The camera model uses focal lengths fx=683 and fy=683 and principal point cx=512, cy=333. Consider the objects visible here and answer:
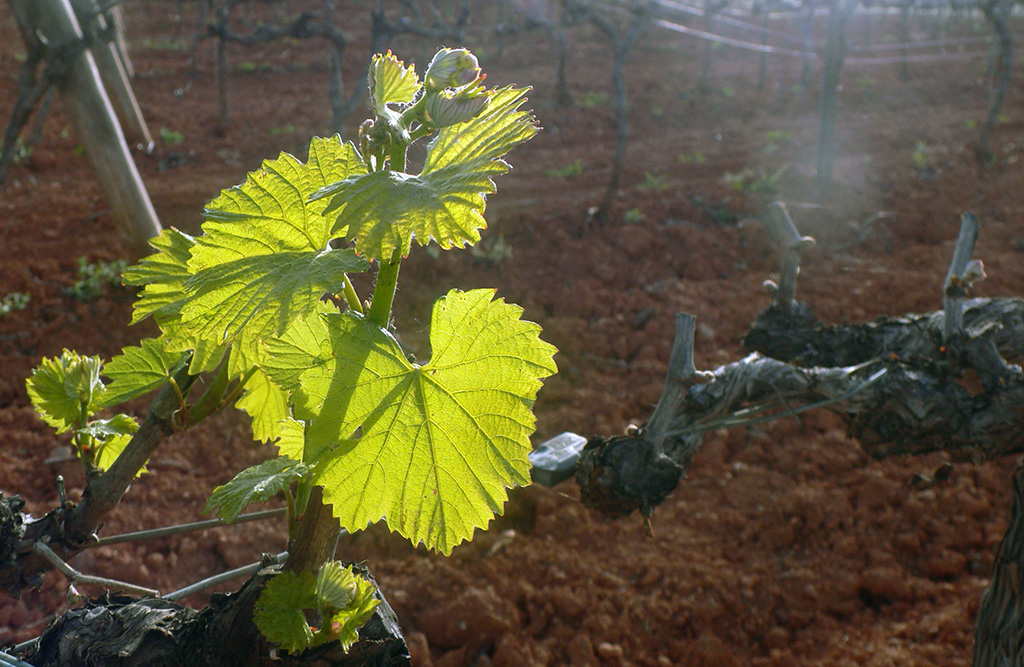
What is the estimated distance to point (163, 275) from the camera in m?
0.99

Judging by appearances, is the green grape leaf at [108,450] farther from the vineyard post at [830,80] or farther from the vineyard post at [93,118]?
the vineyard post at [830,80]

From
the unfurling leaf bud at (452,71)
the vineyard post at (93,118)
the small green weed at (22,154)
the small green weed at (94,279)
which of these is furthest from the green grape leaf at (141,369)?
the small green weed at (22,154)

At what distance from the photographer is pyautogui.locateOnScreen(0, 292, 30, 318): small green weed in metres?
4.22

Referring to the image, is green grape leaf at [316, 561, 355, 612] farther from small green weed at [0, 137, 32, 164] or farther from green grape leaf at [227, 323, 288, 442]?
small green weed at [0, 137, 32, 164]

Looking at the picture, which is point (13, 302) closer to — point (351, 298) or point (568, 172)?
point (351, 298)

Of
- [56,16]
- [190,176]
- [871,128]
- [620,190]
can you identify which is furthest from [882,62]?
[56,16]

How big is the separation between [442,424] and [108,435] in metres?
0.79

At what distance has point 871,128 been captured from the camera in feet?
35.0

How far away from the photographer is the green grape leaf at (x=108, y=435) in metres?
1.15

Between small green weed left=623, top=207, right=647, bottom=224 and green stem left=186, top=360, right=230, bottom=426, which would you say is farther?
small green weed left=623, top=207, right=647, bottom=224

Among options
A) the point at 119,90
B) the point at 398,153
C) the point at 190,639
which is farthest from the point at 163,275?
the point at 119,90

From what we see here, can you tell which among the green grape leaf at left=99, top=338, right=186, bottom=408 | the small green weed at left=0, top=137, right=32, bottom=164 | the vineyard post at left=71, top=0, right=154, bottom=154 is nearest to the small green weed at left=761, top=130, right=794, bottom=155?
the vineyard post at left=71, top=0, right=154, bottom=154

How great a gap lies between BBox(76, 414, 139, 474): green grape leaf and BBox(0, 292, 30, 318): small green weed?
372 cm

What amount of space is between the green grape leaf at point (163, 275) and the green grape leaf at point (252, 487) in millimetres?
260
